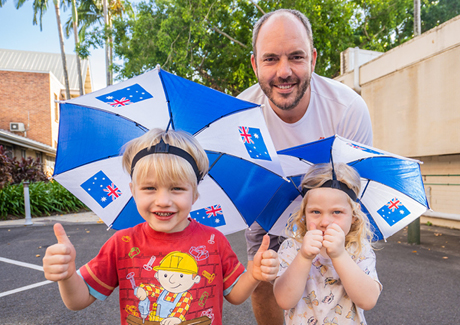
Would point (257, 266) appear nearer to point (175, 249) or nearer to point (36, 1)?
point (175, 249)

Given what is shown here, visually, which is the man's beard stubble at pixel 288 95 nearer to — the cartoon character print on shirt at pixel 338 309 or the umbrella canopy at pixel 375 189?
the umbrella canopy at pixel 375 189

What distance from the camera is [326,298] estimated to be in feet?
6.00

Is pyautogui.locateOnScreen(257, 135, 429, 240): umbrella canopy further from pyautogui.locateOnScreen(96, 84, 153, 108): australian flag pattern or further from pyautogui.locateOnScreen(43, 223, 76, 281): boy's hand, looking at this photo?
pyautogui.locateOnScreen(43, 223, 76, 281): boy's hand

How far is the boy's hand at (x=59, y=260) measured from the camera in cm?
131

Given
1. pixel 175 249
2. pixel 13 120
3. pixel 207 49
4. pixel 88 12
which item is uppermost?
pixel 88 12

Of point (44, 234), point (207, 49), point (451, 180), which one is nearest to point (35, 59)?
point (207, 49)

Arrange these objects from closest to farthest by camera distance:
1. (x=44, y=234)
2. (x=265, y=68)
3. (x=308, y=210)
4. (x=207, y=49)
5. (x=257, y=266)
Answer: (x=257, y=266) → (x=308, y=210) → (x=265, y=68) → (x=44, y=234) → (x=207, y=49)

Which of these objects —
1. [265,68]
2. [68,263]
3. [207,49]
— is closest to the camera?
[68,263]

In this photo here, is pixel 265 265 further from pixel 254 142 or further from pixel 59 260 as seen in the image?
pixel 59 260

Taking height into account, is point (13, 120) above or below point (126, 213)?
above

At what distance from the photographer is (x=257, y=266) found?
4.96 ft

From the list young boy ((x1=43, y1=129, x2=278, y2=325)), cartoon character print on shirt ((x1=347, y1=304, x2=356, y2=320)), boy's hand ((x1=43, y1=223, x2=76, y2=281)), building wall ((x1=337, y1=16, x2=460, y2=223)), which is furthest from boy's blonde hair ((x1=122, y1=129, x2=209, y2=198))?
building wall ((x1=337, y1=16, x2=460, y2=223))

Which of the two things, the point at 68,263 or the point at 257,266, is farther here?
the point at 257,266

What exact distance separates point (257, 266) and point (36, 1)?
28.5 meters
